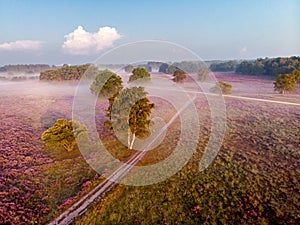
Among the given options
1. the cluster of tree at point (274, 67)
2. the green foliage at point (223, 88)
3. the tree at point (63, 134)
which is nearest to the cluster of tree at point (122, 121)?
the tree at point (63, 134)

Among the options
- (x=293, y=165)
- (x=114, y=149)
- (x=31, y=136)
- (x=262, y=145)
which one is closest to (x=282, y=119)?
(x=262, y=145)

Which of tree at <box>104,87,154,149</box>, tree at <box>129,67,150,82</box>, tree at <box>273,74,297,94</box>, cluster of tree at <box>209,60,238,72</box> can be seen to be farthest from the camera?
cluster of tree at <box>209,60,238,72</box>

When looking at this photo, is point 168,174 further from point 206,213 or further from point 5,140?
point 5,140

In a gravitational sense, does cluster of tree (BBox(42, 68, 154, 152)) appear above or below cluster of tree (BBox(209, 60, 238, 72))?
below

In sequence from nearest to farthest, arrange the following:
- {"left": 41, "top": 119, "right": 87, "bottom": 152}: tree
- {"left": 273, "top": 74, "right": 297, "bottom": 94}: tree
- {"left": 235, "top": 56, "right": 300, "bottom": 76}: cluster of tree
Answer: {"left": 41, "top": 119, "right": 87, "bottom": 152}: tree, {"left": 273, "top": 74, "right": 297, "bottom": 94}: tree, {"left": 235, "top": 56, "right": 300, "bottom": 76}: cluster of tree

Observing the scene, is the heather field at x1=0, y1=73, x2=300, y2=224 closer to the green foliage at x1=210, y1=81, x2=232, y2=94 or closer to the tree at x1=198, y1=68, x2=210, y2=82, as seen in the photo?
the green foliage at x1=210, y1=81, x2=232, y2=94

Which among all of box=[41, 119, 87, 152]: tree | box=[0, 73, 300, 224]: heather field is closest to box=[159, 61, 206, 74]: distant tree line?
box=[0, 73, 300, 224]: heather field
